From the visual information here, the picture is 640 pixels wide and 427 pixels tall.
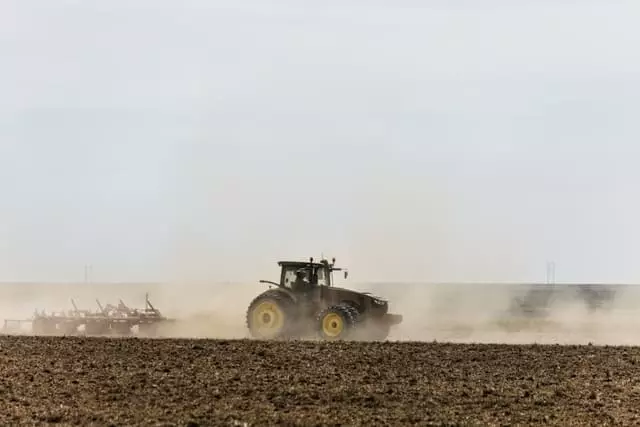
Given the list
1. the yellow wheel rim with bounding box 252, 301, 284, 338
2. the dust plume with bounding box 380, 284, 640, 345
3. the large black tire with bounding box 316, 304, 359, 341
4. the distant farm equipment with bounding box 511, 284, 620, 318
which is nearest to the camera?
the large black tire with bounding box 316, 304, 359, 341

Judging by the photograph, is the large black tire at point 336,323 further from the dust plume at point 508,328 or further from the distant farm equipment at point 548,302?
the distant farm equipment at point 548,302

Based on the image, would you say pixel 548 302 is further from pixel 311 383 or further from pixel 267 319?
pixel 311 383

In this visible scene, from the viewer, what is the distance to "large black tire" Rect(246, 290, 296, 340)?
28297 millimetres

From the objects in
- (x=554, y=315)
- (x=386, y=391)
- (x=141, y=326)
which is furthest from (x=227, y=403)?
(x=554, y=315)

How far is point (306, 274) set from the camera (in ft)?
96.4

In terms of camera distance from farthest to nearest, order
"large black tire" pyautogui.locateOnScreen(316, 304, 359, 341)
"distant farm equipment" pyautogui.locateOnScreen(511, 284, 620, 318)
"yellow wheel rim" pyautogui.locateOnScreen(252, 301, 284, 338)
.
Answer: "distant farm equipment" pyautogui.locateOnScreen(511, 284, 620, 318), "yellow wheel rim" pyautogui.locateOnScreen(252, 301, 284, 338), "large black tire" pyautogui.locateOnScreen(316, 304, 359, 341)

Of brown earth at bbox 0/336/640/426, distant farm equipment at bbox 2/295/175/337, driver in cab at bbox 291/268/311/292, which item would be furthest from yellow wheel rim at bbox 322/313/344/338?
distant farm equipment at bbox 2/295/175/337

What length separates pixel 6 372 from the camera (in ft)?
63.9

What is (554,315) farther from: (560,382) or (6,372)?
(6,372)

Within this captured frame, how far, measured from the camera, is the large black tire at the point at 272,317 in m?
28.3

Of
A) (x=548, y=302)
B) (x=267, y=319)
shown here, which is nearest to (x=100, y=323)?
(x=267, y=319)

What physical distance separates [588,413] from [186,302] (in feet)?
123

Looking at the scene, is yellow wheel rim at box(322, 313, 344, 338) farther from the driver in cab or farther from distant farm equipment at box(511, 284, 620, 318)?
distant farm equipment at box(511, 284, 620, 318)

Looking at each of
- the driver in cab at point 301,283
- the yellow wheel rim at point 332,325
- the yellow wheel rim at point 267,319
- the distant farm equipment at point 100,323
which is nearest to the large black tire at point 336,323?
the yellow wheel rim at point 332,325
